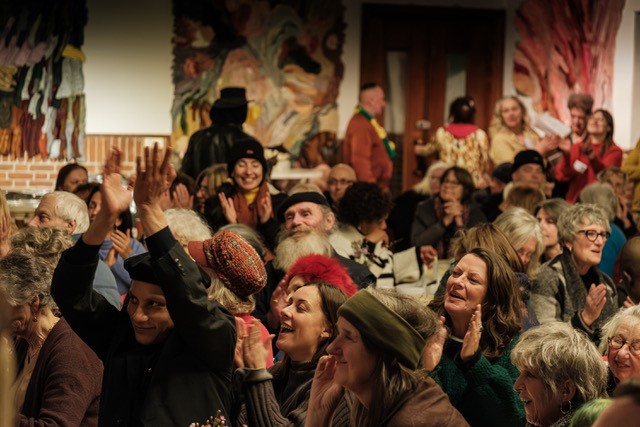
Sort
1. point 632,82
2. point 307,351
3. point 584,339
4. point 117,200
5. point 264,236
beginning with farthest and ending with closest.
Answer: point 632,82 → point 264,236 → point 307,351 → point 584,339 → point 117,200

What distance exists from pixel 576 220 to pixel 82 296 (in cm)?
338

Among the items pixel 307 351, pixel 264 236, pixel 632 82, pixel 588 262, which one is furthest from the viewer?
pixel 632 82

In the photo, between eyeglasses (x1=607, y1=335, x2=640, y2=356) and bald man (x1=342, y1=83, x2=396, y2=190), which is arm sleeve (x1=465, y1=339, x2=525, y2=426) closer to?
eyeglasses (x1=607, y1=335, x2=640, y2=356)

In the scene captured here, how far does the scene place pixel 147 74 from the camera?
1239cm

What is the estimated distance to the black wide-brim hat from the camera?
8977 millimetres

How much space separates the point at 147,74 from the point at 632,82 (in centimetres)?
514

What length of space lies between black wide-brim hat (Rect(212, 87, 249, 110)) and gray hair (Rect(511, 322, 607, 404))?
18.7 ft

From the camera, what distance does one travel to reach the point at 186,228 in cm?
519

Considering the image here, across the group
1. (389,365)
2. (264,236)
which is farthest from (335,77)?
(389,365)

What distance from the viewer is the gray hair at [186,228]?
201 inches

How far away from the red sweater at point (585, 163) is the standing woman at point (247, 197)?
12.0 feet

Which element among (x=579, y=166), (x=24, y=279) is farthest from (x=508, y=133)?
(x=24, y=279)

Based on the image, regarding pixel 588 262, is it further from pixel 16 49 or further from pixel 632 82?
pixel 16 49

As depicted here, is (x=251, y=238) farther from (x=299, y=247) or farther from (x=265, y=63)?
(x=265, y=63)
